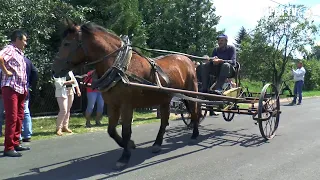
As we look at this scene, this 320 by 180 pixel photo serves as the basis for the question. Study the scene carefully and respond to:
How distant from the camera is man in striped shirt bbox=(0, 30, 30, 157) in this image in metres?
5.80

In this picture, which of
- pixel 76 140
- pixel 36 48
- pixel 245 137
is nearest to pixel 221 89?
pixel 245 137

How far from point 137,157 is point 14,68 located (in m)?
2.63

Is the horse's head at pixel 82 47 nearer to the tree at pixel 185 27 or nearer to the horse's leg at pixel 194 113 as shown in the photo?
the horse's leg at pixel 194 113

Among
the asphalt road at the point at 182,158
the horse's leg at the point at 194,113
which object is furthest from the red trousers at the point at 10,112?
the horse's leg at the point at 194,113

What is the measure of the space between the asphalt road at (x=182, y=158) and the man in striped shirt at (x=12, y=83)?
1.25 feet

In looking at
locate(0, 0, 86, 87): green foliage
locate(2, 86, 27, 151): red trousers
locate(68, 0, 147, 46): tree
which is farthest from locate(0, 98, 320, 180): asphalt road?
locate(68, 0, 147, 46): tree

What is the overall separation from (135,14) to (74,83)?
5847mm

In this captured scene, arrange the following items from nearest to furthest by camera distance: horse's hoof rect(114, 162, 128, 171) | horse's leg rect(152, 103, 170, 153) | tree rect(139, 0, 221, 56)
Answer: horse's hoof rect(114, 162, 128, 171), horse's leg rect(152, 103, 170, 153), tree rect(139, 0, 221, 56)

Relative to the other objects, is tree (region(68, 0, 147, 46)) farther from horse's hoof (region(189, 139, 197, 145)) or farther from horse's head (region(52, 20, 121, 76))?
horse's head (region(52, 20, 121, 76))

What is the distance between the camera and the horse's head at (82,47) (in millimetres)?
5074

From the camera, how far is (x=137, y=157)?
6008 mm

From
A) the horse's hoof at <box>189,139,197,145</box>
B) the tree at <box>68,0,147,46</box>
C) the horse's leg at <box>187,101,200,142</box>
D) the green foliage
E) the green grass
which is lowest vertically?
the horse's hoof at <box>189,139,197,145</box>

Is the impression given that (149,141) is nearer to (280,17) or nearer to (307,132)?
(307,132)

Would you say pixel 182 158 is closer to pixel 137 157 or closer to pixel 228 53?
pixel 137 157
